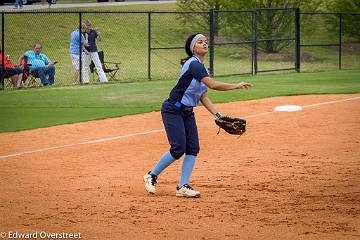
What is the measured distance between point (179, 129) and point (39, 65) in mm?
16749

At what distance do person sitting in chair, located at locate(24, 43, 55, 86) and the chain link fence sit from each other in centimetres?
578

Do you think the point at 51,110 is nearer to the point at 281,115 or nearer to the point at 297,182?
the point at 281,115

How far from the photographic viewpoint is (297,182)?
12.1m

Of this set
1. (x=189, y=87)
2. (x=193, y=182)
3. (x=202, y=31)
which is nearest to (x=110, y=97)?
(x=193, y=182)

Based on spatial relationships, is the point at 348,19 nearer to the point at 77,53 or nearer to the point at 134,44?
the point at 134,44

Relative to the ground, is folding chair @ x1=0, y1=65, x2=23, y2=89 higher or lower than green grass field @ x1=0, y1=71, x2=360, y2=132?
higher

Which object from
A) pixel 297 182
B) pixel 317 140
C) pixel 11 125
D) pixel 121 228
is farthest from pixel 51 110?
pixel 121 228

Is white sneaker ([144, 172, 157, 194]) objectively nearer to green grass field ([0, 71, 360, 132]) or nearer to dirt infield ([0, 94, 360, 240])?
dirt infield ([0, 94, 360, 240])

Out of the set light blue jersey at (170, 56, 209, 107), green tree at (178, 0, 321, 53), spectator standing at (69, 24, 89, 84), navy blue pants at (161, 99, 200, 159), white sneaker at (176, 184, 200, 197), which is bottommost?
white sneaker at (176, 184, 200, 197)

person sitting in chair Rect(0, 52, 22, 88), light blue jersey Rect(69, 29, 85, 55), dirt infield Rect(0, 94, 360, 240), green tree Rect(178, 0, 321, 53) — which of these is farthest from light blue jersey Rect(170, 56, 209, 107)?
green tree Rect(178, 0, 321, 53)

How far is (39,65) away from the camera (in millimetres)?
27172

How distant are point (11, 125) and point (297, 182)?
26.7ft

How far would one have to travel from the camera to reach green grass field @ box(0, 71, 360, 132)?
65.7 ft

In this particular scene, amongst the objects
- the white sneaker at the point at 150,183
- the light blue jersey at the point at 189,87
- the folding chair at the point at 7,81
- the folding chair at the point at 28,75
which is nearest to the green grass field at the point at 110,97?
the folding chair at the point at 7,81
